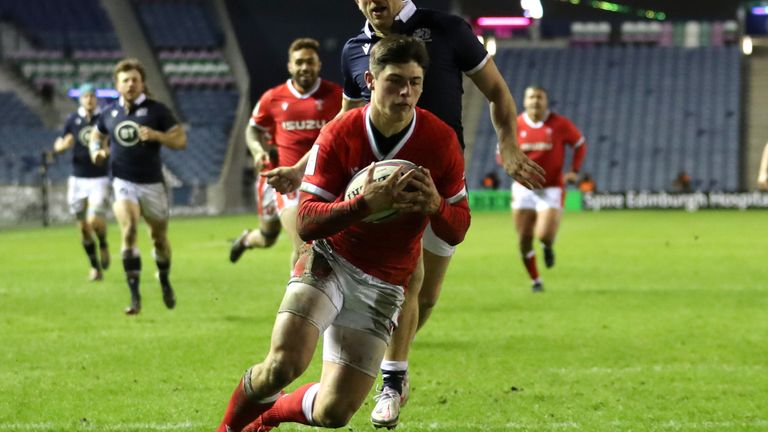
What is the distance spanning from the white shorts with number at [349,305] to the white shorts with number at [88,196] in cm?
1126

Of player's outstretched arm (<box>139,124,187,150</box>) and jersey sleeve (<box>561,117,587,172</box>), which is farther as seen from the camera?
jersey sleeve (<box>561,117,587,172</box>)

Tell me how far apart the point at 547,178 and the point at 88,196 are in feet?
20.8

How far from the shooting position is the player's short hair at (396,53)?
5.24m

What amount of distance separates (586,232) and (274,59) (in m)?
22.8

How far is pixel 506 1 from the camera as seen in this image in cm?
5088

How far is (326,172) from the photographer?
528cm

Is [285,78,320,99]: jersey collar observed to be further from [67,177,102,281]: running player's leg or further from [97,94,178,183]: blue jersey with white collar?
[67,177,102,281]: running player's leg

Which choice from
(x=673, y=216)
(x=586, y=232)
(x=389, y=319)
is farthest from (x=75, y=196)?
(x=673, y=216)

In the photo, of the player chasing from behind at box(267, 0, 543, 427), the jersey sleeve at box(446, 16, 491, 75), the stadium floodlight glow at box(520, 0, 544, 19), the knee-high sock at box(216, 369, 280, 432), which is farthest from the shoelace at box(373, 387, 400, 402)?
the stadium floodlight glow at box(520, 0, 544, 19)

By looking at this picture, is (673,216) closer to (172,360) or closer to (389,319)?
(172,360)

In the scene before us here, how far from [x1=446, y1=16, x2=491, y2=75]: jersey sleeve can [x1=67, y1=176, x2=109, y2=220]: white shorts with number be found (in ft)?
33.9

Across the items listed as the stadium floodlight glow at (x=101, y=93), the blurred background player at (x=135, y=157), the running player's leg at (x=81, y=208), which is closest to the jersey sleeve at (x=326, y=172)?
the blurred background player at (x=135, y=157)

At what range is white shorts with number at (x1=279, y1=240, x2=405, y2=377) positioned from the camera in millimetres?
5285

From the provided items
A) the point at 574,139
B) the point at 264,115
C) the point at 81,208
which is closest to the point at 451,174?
the point at 264,115
